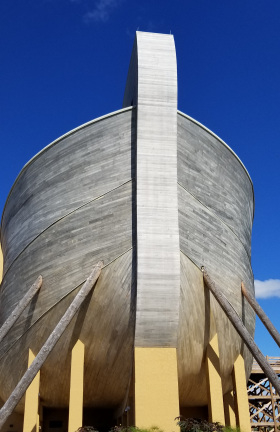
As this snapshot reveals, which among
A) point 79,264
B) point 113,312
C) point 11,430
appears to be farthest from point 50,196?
point 11,430

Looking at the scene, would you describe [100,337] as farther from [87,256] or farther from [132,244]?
[132,244]

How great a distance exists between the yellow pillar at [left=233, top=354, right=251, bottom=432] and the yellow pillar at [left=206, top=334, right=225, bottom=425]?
2.56 feet

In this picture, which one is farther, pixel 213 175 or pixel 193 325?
pixel 213 175

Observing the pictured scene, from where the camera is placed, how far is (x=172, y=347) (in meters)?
12.4

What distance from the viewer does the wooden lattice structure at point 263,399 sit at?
2058 cm

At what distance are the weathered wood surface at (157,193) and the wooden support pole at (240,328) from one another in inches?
42.3

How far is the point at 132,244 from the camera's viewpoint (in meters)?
12.5

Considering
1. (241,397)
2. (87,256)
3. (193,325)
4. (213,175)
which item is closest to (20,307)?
(87,256)

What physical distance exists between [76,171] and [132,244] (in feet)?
9.51

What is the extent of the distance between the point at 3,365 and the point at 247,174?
32.6 feet

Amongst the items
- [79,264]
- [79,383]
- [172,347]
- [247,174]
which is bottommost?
[79,383]

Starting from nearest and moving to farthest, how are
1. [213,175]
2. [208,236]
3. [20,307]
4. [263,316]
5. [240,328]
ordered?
[240,328] < [20,307] < [263,316] < [208,236] < [213,175]

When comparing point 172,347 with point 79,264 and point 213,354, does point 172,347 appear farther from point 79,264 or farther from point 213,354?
point 79,264

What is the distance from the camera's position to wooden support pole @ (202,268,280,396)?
11930mm
